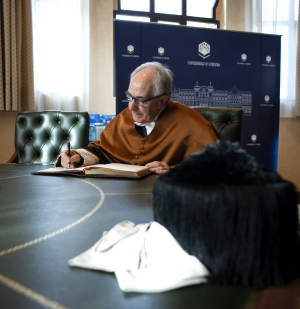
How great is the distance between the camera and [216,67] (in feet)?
11.0

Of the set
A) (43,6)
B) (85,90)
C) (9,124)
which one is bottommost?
(9,124)

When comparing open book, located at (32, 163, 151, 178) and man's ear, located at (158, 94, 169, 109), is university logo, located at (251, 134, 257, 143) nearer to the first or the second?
man's ear, located at (158, 94, 169, 109)

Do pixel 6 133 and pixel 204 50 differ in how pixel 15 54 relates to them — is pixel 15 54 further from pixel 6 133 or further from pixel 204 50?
pixel 204 50

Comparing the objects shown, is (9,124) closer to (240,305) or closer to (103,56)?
(103,56)

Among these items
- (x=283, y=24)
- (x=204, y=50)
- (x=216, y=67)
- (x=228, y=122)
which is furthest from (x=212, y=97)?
(x=283, y=24)

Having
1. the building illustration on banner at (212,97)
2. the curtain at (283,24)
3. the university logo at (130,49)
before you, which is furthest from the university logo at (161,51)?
the curtain at (283,24)

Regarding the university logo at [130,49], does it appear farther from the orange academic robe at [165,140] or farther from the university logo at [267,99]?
the university logo at [267,99]

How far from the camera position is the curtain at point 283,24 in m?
4.19

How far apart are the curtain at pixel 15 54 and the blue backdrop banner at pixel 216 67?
1.27m

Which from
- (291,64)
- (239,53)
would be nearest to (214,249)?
(239,53)

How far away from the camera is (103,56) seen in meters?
3.96

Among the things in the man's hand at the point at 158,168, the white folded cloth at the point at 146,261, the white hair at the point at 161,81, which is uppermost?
the white hair at the point at 161,81

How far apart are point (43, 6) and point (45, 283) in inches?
161

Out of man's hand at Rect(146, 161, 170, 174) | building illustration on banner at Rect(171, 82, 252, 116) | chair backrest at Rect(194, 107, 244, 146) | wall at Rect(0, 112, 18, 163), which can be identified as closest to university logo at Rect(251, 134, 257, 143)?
building illustration on banner at Rect(171, 82, 252, 116)
